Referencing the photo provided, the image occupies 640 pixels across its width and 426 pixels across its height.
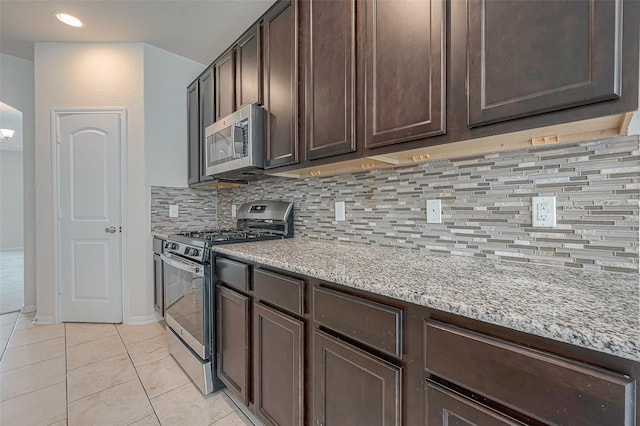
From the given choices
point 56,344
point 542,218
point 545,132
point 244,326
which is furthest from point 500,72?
point 56,344

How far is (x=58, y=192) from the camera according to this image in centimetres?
277

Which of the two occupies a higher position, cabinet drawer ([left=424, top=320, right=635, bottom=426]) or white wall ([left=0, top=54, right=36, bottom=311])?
white wall ([left=0, top=54, right=36, bottom=311])

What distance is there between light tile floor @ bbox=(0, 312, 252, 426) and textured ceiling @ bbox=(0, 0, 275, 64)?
2671mm

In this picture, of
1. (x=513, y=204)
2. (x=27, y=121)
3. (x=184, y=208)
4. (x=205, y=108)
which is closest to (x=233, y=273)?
(x=513, y=204)

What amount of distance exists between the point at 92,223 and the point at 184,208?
2.69ft

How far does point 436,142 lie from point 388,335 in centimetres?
72

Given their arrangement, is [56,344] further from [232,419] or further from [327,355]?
[327,355]

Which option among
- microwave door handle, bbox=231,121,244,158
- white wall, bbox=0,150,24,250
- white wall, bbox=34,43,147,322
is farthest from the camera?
white wall, bbox=0,150,24,250

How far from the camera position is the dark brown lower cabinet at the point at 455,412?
642 mm

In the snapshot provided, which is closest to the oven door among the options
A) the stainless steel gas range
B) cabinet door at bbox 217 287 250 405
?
the stainless steel gas range

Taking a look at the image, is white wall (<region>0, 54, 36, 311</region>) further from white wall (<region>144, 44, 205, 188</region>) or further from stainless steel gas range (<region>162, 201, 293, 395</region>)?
stainless steel gas range (<region>162, 201, 293, 395</region>)

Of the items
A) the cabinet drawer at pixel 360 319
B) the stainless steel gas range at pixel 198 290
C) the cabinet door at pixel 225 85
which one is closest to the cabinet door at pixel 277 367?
the cabinet drawer at pixel 360 319

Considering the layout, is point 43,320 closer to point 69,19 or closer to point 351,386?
point 69,19

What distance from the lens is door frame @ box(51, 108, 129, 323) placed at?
2.76 metres
